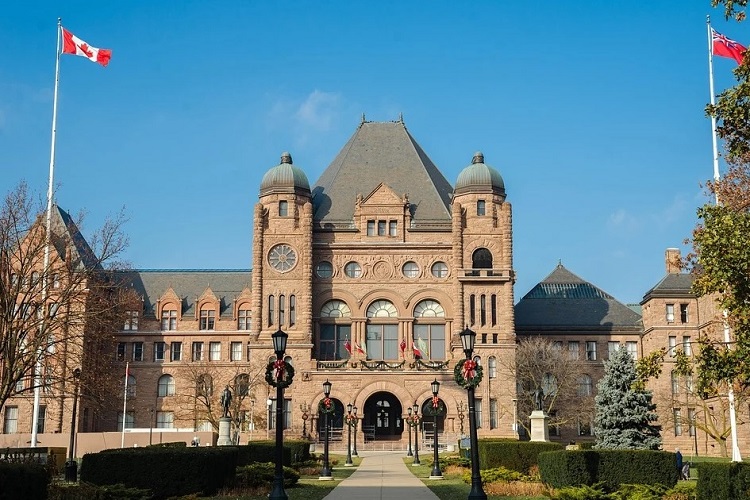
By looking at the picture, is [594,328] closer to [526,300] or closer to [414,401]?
[526,300]

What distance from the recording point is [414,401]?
77750 mm

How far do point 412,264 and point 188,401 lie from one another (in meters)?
25.1

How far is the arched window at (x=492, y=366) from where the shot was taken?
78375mm

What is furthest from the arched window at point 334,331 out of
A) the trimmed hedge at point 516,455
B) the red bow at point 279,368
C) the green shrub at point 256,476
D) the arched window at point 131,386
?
the red bow at point 279,368

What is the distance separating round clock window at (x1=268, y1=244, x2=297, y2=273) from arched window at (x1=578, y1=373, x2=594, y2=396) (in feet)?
95.4

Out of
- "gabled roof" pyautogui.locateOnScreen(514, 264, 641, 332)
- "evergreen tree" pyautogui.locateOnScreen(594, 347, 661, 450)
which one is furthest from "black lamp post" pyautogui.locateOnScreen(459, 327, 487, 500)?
"gabled roof" pyautogui.locateOnScreen(514, 264, 641, 332)

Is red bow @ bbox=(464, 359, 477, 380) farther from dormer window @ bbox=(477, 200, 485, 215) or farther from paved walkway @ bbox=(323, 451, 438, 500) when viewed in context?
dormer window @ bbox=(477, 200, 485, 215)

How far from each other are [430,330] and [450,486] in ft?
159

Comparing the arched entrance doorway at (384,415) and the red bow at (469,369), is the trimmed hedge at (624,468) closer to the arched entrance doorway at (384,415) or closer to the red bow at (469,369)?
the red bow at (469,369)

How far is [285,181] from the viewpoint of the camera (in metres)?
82.3

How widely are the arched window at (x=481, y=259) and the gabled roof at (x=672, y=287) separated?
1544 cm

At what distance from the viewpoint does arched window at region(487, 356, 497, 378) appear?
78.4 m

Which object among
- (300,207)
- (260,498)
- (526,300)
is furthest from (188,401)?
(260,498)

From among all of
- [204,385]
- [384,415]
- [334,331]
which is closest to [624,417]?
[384,415]
